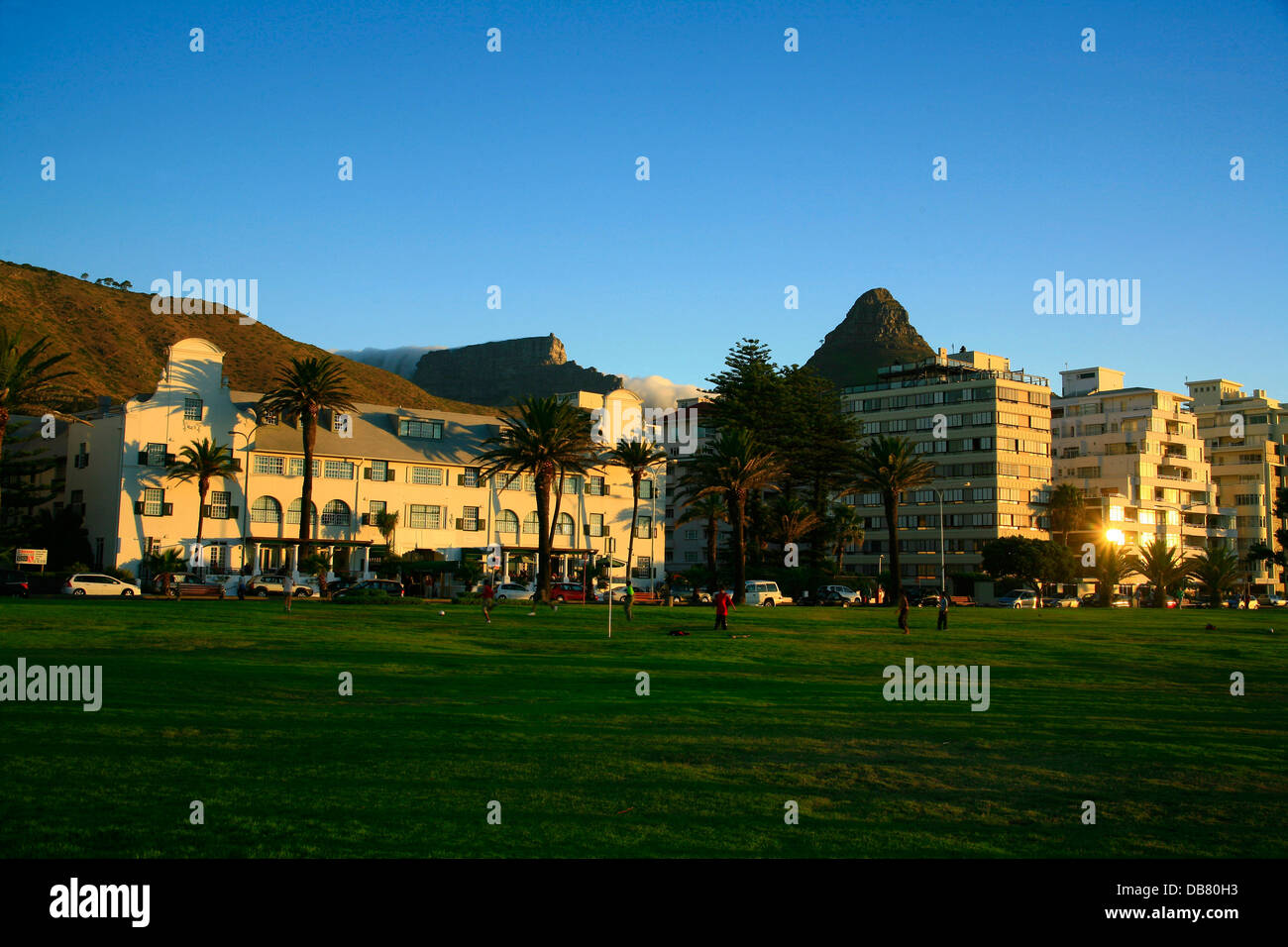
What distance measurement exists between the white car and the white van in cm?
3707

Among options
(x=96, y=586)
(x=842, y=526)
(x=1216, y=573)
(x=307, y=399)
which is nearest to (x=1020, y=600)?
(x=1216, y=573)

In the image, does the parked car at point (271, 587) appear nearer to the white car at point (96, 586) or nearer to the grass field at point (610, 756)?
the white car at point (96, 586)

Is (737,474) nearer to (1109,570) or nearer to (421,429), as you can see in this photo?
(421,429)

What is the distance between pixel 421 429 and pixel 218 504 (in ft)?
59.6

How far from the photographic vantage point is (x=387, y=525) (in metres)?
78.9

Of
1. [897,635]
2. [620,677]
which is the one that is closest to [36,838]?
[620,677]

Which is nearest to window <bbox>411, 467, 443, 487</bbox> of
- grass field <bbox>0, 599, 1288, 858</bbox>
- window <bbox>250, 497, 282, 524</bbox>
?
window <bbox>250, 497, 282, 524</bbox>

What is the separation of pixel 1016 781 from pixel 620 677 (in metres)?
11.4

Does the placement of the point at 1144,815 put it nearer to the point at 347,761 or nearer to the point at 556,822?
the point at 556,822

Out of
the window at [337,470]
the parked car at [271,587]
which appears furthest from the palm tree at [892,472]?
the parked car at [271,587]

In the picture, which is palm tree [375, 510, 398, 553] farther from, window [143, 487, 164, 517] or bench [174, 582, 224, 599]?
bench [174, 582, 224, 599]

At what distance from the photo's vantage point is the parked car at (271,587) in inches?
2434

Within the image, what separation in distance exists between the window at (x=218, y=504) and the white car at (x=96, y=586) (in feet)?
52.2

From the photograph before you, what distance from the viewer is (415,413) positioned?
88688mm
